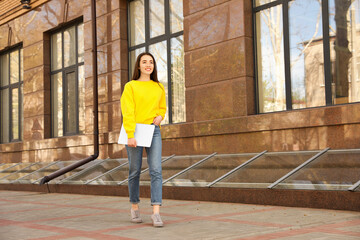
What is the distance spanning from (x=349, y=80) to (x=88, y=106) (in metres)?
7.98

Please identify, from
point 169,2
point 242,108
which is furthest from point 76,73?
point 242,108

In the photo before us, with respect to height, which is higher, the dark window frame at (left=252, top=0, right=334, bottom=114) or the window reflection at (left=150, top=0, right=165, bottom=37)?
the window reflection at (left=150, top=0, right=165, bottom=37)

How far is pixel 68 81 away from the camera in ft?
53.1

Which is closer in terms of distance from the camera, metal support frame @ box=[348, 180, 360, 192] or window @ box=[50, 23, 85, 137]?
metal support frame @ box=[348, 180, 360, 192]

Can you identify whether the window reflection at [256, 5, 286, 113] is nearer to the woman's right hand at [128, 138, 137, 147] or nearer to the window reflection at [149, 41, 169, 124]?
the window reflection at [149, 41, 169, 124]

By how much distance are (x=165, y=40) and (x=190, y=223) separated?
307 inches

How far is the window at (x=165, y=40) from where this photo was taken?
12.3 m

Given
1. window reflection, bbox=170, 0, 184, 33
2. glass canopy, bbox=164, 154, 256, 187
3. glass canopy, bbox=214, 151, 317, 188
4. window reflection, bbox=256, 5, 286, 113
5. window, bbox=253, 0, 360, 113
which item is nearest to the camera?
glass canopy, bbox=214, 151, 317, 188

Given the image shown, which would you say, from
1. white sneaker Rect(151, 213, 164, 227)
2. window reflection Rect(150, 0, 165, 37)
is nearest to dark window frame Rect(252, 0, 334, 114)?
window reflection Rect(150, 0, 165, 37)

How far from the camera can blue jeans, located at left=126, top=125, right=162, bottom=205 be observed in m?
5.69

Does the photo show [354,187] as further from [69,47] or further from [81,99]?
[69,47]

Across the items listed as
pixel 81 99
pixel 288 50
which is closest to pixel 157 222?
pixel 288 50

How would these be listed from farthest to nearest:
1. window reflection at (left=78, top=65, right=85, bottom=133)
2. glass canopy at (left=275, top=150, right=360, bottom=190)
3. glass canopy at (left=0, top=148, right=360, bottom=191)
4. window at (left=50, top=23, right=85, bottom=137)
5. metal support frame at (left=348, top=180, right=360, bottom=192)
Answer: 1. window at (left=50, top=23, right=85, bottom=137)
2. window reflection at (left=78, top=65, right=85, bottom=133)
3. glass canopy at (left=0, top=148, right=360, bottom=191)
4. glass canopy at (left=275, top=150, right=360, bottom=190)
5. metal support frame at (left=348, top=180, right=360, bottom=192)

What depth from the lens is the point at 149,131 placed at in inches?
225
